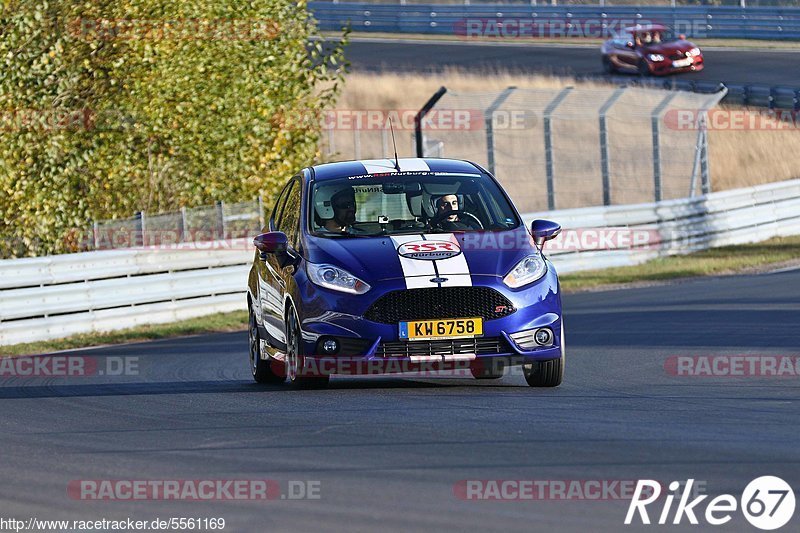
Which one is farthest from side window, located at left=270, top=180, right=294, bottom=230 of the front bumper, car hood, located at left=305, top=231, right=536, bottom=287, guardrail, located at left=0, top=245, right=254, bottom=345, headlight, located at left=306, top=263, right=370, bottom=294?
guardrail, located at left=0, top=245, right=254, bottom=345

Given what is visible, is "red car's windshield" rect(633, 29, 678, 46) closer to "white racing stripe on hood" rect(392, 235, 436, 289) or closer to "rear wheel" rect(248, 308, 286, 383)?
"rear wheel" rect(248, 308, 286, 383)

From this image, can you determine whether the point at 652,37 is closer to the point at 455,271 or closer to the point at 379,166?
the point at 379,166

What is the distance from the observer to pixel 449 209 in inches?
416

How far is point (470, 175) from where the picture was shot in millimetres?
10977

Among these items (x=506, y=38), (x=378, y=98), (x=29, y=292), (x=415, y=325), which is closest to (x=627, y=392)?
(x=415, y=325)

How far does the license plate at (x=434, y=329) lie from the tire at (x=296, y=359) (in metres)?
0.81

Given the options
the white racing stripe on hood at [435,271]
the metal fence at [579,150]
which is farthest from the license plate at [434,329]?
the metal fence at [579,150]

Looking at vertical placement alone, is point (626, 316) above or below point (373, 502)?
below

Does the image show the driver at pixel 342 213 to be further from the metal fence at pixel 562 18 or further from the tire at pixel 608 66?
the metal fence at pixel 562 18

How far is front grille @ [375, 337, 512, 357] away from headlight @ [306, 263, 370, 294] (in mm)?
413

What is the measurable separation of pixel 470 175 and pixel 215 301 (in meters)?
→ 10.0

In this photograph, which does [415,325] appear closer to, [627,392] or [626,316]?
[627,392]

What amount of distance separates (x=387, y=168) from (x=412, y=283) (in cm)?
174

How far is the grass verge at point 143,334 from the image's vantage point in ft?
58.2
